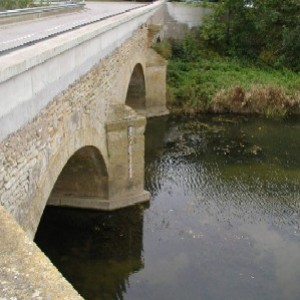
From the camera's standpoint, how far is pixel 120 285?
11195 millimetres

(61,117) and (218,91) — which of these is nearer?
(61,117)

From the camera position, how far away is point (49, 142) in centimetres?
745

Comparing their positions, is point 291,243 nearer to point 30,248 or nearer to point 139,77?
point 30,248

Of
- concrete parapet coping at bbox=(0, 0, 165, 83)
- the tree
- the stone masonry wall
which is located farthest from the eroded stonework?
the tree

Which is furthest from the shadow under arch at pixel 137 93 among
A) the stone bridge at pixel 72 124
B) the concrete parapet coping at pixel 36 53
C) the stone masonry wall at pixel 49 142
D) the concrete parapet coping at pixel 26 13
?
the concrete parapet coping at pixel 36 53

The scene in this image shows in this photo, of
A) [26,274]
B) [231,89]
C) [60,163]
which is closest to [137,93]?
[231,89]

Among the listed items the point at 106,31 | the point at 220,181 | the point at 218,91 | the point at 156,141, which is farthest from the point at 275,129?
the point at 106,31

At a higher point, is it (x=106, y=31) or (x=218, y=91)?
(x=106, y=31)

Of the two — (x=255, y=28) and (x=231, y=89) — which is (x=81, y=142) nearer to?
(x=231, y=89)

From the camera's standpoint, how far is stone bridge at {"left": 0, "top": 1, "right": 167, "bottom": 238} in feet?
20.2

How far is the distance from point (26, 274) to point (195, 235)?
32.0 ft

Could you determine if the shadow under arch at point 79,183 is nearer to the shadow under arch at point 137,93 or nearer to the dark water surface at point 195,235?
the dark water surface at point 195,235

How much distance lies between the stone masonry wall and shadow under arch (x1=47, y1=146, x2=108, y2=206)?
1622 millimetres

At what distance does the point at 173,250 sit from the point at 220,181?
4.74m
